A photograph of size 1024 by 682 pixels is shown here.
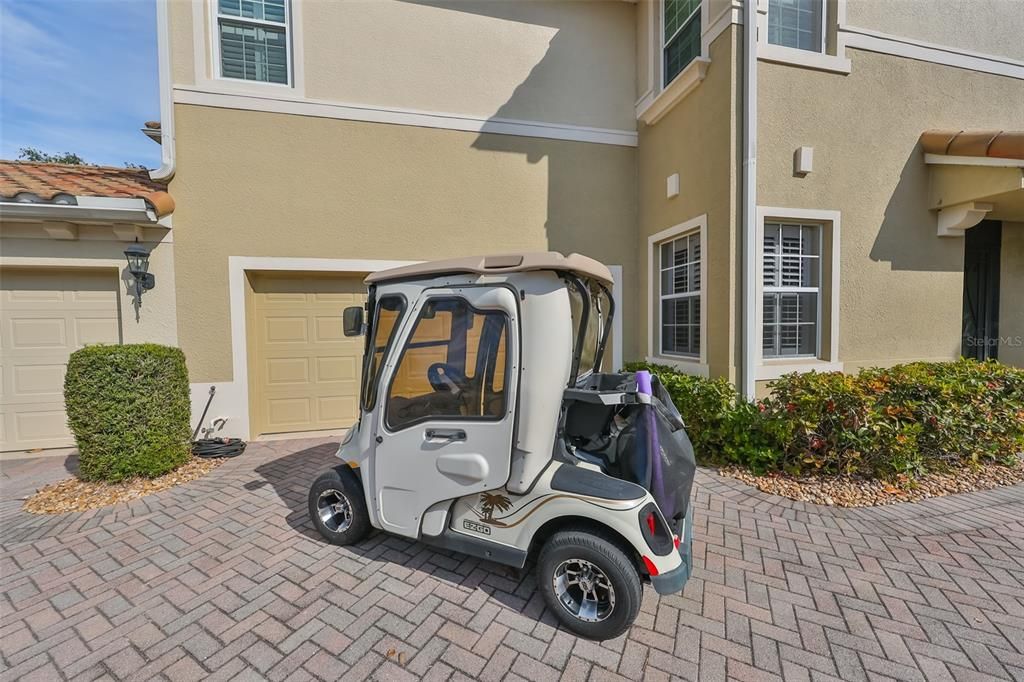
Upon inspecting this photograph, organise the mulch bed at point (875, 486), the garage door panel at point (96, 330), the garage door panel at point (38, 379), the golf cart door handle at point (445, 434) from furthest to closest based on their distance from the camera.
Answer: the garage door panel at point (96, 330) < the garage door panel at point (38, 379) < the mulch bed at point (875, 486) < the golf cart door handle at point (445, 434)

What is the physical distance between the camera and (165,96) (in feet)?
16.3

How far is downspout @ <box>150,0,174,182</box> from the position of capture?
496cm

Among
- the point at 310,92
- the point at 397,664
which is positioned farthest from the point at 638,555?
the point at 310,92

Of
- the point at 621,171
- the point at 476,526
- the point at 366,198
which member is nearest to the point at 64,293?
the point at 366,198

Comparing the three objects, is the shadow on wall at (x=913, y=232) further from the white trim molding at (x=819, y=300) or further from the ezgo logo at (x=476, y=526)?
the ezgo logo at (x=476, y=526)

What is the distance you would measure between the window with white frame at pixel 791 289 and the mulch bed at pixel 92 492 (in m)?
6.83

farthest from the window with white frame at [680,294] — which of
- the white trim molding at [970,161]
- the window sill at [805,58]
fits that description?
the white trim molding at [970,161]

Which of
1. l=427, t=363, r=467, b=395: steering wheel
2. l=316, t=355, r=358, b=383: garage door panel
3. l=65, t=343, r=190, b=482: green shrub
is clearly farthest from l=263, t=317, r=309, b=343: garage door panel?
l=427, t=363, r=467, b=395: steering wheel

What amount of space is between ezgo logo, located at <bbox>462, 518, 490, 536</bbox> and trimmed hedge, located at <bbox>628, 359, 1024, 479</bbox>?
10.0ft

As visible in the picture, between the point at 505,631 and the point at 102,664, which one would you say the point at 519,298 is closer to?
the point at 505,631

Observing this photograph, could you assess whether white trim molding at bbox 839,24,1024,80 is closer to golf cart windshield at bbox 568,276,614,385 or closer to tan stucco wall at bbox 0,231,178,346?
golf cart windshield at bbox 568,276,614,385

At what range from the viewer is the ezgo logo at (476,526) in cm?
245

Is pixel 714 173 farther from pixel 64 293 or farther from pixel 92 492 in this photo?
pixel 64 293

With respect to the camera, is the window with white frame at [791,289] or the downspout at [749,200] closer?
the downspout at [749,200]
